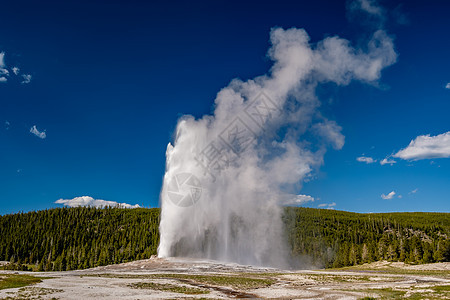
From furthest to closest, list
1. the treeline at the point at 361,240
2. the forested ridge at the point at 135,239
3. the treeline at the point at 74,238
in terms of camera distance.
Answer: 1. the treeline at the point at 74,238
2. the forested ridge at the point at 135,239
3. the treeline at the point at 361,240

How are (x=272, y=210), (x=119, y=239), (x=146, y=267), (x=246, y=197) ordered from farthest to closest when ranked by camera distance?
1. (x=119, y=239)
2. (x=272, y=210)
3. (x=246, y=197)
4. (x=146, y=267)

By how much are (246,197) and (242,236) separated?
11700 mm

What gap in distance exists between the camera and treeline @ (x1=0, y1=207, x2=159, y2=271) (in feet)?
344

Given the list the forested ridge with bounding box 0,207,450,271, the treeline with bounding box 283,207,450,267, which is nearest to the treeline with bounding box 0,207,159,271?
the forested ridge with bounding box 0,207,450,271

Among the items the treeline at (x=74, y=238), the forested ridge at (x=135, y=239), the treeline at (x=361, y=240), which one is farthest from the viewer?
the treeline at (x=74, y=238)

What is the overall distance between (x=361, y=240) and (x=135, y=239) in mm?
99571

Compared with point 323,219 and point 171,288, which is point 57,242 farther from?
point 323,219

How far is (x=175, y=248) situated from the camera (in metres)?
71.2

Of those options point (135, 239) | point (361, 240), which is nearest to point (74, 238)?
point (135, 239)

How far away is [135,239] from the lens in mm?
119438

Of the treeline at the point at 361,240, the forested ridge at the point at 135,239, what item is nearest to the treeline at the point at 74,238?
the forested ridge at the point at 135,239

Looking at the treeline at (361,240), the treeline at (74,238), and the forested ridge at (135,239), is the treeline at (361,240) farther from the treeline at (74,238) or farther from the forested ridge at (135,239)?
the treeline at (74,238)

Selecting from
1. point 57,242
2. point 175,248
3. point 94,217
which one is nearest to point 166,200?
point 175,248

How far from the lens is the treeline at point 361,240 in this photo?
8281cm
